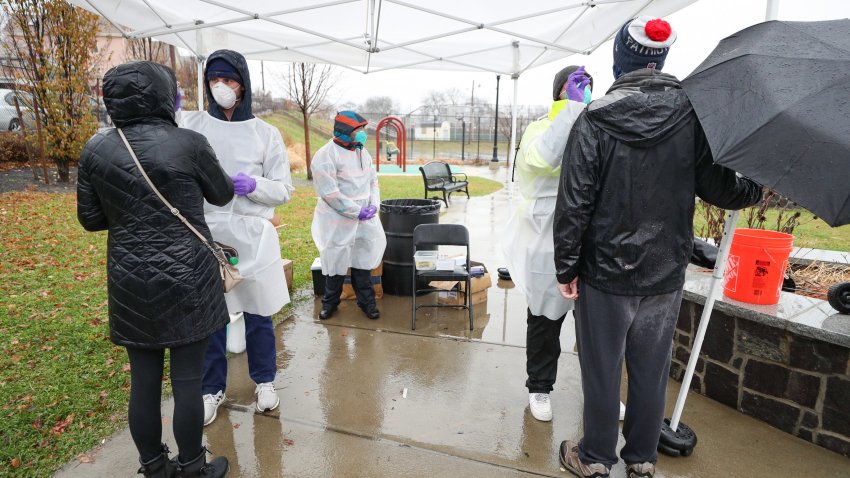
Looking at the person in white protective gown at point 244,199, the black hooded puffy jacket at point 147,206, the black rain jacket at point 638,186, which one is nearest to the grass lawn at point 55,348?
the person in white protective gown at point 244,199

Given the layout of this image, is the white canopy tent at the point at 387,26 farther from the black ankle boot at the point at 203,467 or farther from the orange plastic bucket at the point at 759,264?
the black ankle boot at the point at 203,467

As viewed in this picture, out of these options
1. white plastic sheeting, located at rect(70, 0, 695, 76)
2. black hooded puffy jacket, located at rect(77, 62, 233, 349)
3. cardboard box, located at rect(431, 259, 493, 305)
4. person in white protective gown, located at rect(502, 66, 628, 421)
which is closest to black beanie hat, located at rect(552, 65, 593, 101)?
person in white protective gown, located at rect(502, 66, 628, 421)

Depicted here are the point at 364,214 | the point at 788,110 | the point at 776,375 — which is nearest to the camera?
the point at 788,110

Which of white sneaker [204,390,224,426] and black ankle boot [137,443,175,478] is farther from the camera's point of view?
white sneaker [204,390,224,426]

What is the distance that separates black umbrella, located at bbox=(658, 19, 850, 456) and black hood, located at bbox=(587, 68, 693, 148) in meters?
0.06

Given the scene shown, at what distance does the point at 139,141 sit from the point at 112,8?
414 cm

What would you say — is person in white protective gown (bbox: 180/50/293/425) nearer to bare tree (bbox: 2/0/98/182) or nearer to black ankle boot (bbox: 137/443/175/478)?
black ankle boot (bbox: 137/443/175/478)

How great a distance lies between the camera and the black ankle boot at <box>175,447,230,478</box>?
224 cm

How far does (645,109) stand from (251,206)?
6.80 feet

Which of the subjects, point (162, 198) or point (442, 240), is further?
point (442, 240)

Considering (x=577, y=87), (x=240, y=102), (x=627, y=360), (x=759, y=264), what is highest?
(x=577, y=87)

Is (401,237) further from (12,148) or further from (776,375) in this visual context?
(12,148)

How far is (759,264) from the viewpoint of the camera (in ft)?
9.33

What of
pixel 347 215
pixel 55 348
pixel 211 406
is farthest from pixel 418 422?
pixel 55 348
